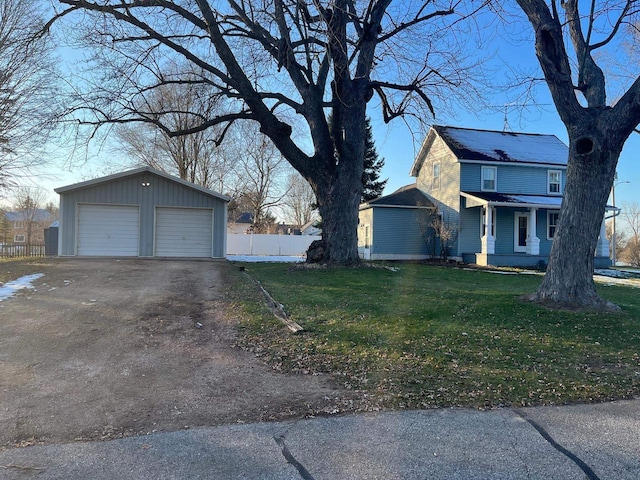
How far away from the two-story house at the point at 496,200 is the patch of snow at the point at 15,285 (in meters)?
15.9

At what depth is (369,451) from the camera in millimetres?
3025

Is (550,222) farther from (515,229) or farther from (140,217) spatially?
(140,217)

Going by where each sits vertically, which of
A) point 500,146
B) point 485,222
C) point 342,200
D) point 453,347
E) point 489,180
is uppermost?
point 500,146

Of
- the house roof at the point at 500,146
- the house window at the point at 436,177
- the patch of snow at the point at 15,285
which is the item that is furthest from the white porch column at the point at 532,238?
the patch of snow at the point at 15,285

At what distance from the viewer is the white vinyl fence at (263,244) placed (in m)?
31.2

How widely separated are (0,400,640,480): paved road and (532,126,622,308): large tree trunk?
423cm

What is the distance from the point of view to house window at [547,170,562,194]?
23047mm

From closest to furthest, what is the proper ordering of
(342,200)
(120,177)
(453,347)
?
(453,347) → (342,200) → (120,177)

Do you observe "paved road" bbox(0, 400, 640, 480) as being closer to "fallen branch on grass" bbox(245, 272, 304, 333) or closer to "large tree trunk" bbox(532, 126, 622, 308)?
"fallen branch on grass" bbox(245, 272, 304, 333)

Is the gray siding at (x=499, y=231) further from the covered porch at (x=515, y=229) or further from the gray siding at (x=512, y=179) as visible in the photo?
the gray siding at (x=512, y=179)

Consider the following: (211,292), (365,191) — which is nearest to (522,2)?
(211,292)

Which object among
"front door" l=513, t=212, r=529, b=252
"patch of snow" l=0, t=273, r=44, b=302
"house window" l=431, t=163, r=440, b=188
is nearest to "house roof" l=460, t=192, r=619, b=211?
"front door" l=513, t=212, r=529, b=252

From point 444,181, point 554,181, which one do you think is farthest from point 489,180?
point 554,181

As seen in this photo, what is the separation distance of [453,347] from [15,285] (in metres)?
9.59
